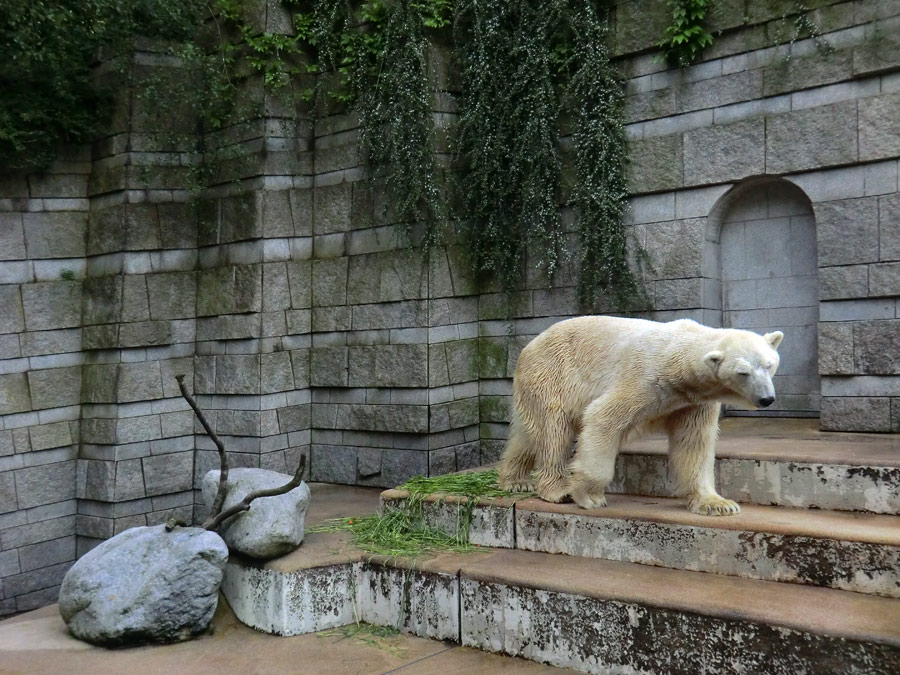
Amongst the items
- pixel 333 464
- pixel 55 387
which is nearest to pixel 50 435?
pixel 55 387

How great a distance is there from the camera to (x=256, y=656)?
13.5 ft

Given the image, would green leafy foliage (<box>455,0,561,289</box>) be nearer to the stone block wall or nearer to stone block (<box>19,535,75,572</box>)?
the stone block wall

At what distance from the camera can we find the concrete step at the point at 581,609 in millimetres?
3025

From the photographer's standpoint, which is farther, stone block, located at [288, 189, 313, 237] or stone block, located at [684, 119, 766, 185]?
stone block, located at [288, 189, 313, 237]

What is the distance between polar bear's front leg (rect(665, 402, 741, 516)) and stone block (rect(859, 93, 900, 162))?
250cm

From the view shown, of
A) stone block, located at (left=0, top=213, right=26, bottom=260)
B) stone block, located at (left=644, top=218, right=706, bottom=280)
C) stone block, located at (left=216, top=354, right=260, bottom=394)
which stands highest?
stone block, located at (left=0, top=213, right=26, bottom=260)

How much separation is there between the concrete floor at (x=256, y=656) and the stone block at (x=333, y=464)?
286 cm

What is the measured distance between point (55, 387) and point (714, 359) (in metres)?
6.15

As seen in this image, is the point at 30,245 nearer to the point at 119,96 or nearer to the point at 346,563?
the point at 119,96

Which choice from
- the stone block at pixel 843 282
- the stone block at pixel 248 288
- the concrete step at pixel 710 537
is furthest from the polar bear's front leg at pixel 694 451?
the stone block at pixel 248 288

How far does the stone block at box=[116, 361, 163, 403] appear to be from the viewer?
24.1ft

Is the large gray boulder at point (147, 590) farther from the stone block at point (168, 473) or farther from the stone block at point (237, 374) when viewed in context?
the stone block at point (168, 473)

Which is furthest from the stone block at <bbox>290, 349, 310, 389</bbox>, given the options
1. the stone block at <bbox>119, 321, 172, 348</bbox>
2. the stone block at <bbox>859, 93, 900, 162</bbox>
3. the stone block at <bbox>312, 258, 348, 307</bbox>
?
the stone block at <bbox>859, 93, 900, 162</bbox>

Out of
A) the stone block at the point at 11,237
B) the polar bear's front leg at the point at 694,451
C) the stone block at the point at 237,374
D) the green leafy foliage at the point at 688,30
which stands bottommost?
the polar bear's front leg at the point at 694,451
